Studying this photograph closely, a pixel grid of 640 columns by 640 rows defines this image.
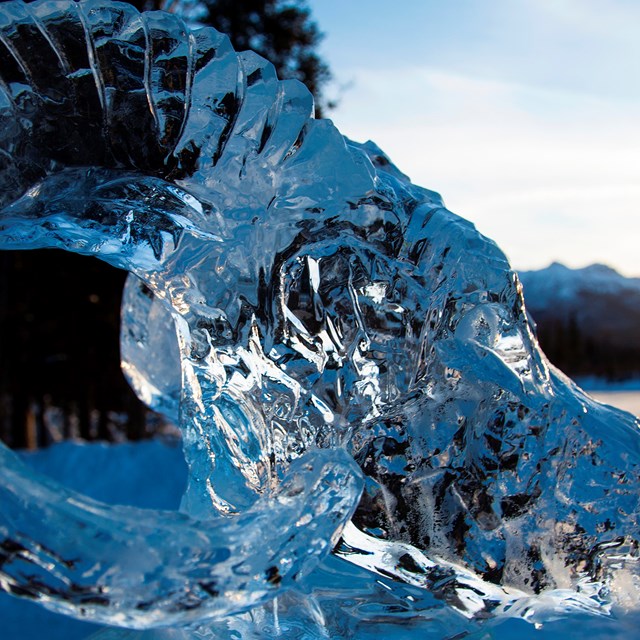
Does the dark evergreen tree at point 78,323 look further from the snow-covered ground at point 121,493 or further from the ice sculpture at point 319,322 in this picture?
the ice sculpture at point 319,322

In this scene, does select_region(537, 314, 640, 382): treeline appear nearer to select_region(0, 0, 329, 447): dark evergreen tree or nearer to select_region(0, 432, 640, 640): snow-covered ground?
select_region(0, 0, 329, 447): dark evergreen tree

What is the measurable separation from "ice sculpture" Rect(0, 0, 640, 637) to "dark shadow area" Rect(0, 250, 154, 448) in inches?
251

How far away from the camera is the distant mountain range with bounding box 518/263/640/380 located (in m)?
12.3

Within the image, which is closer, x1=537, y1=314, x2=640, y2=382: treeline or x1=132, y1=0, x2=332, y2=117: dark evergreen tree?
x1=132, y1=0, x2=332, y2=117: dark evergreen tree

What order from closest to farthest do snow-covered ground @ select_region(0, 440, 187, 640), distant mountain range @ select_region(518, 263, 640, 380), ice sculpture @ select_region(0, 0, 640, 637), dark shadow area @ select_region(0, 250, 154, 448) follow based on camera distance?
ice sculpture @ select_region(0, 0, 640, 637)
snow-covered ground @ select_region(0, 440, 187, 640)
dark shadow area @ select_region(0, 250, 154, 448)
distant mountain range @ select_region(518, 263, 640, 380)

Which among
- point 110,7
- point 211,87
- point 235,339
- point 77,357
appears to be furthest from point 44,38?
point 77,357

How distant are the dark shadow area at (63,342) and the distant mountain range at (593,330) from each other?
550 centimetres

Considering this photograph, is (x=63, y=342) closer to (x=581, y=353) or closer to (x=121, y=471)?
(x=121, y=471)

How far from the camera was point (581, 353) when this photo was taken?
12789 millimetres

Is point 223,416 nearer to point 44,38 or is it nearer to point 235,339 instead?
point 235,339

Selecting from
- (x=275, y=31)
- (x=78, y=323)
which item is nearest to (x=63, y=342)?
(x=78, y=323)

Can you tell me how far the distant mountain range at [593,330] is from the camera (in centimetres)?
1229

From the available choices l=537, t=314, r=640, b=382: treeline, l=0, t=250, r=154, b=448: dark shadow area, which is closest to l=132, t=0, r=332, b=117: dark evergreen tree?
l=0, t=250, r=154, b=448: dark shadow area

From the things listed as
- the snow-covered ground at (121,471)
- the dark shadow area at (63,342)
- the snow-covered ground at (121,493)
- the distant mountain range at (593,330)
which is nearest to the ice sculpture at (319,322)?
the snow-covered ground at (121,493)
